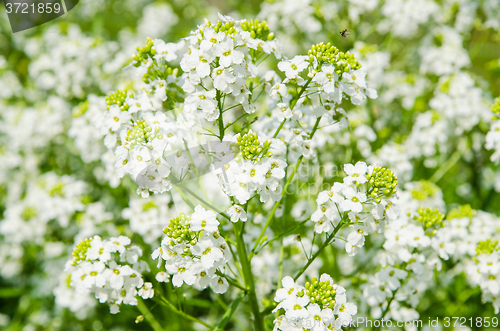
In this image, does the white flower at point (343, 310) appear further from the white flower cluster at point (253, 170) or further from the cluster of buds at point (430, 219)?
the cluster of buds at point (430, 219)

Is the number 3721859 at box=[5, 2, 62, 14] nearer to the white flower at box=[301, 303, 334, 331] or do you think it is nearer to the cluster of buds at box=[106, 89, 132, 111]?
the cluster of buds at box=[106, 89, 132, 111]

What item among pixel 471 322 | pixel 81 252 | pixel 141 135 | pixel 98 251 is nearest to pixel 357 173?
pixel 141 135

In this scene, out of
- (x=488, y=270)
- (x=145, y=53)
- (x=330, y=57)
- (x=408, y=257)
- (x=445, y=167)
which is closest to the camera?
(x=330, y=57)

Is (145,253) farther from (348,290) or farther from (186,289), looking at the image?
(348,290)

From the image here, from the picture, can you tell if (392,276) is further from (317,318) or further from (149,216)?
(149,216)

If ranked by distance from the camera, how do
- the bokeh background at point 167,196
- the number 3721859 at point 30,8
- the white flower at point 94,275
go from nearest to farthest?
the white flower at point 94,275 < the bokeh background at point 167,196 < the number 3721859 at point 30,8

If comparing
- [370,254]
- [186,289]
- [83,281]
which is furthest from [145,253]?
[370,254]

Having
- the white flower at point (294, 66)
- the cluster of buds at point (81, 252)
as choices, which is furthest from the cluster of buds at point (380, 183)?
the cluster of buds at point (81, 252)
